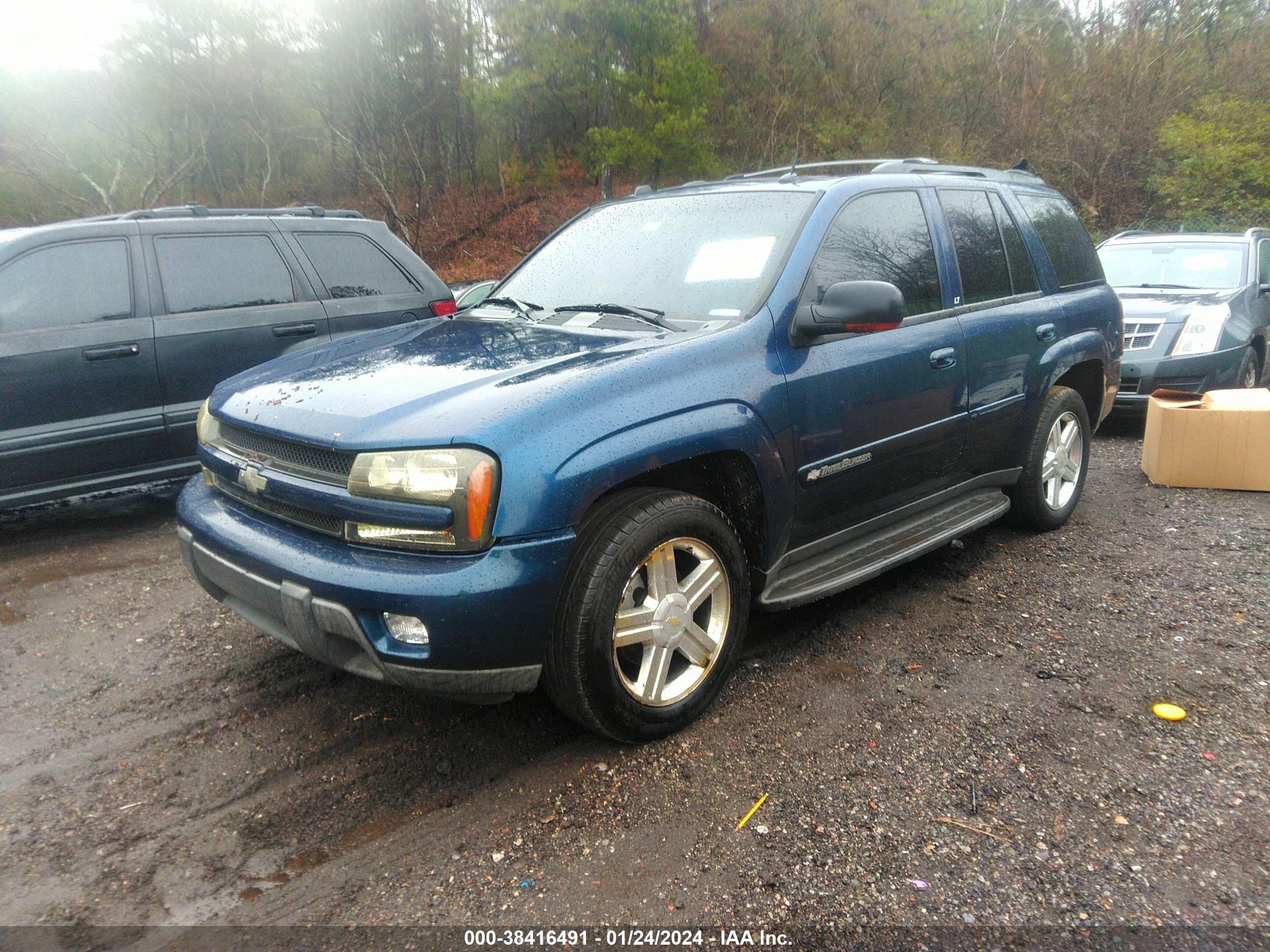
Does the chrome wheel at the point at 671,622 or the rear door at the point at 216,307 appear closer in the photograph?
the chrome wheel at the point at 671,622

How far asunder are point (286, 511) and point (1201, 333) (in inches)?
286

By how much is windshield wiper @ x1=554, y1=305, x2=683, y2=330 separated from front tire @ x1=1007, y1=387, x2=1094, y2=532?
231 cm

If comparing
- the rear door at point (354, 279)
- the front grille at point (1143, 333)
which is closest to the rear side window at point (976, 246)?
the rear door at point (354, 279)

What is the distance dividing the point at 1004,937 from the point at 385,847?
5.28 ft

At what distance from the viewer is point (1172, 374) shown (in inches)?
275

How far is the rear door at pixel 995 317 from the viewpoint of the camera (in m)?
3.94

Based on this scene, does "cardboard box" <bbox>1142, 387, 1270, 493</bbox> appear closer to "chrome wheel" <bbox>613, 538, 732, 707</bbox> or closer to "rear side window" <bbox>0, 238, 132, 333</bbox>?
"chrome wheel" <bbox>613, 538, 732, 707</bbox>

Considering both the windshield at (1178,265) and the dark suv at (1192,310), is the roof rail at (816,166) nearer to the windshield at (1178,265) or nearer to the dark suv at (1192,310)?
the dark suv at (1192,310)

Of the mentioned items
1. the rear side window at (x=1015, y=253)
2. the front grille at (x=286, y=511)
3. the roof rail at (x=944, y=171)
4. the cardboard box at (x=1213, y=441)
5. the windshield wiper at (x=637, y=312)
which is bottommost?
the cardboard box at (x=1213, y=441)

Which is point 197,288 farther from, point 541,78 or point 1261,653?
point 541,78

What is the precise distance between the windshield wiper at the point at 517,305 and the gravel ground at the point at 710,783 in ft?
5.10

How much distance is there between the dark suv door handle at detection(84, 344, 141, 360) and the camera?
188 inches

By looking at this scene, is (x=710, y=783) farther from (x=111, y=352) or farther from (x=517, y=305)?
(x=111, y=352)

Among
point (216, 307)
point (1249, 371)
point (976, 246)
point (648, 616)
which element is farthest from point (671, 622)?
point (1249, 371)
